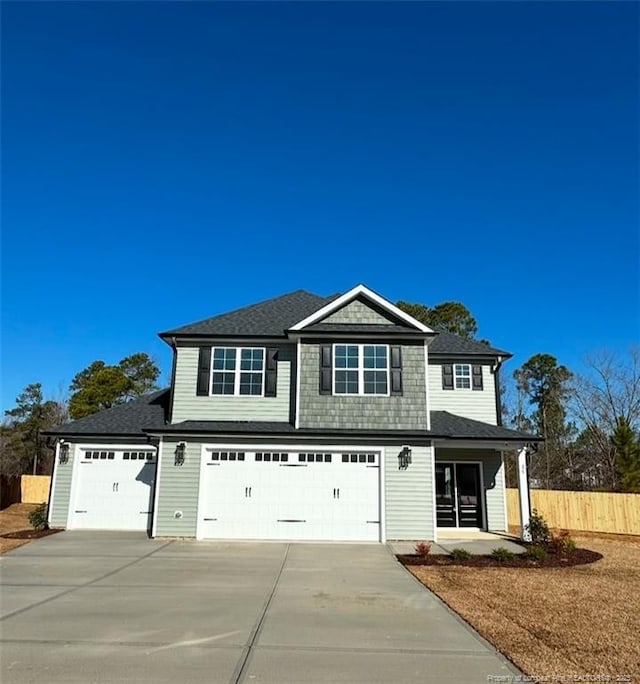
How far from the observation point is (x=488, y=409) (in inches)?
693

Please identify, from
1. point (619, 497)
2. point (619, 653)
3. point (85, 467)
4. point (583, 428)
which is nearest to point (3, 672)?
point (619, 653)

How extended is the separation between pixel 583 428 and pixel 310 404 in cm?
3013

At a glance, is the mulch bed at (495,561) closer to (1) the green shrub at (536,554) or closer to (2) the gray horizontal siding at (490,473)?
(1) the green shrub at (536,554)

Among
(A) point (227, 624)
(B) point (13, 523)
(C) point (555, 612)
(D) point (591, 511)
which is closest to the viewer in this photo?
(A) point (227, 624)

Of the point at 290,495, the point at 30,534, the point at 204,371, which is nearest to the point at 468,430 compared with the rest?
the point at 290,495

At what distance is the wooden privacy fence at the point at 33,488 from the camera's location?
27.8 meters

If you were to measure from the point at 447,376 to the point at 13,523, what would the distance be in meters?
16.0

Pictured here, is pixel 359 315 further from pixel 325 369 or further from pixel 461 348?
pixel 461 348

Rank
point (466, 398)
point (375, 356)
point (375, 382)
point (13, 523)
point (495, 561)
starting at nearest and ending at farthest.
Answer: point (495, 561)
point (375, 382)
point (375, 356)
point (466, 398)
point (13, 523)

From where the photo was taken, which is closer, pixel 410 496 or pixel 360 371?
pixel 410 496

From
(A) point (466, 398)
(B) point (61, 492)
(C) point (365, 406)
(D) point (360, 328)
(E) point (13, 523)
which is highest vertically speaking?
(D) point (360, 328)

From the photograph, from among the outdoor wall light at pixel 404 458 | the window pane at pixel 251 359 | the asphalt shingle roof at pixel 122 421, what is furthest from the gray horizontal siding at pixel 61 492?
the outdoor wall light at pixel 404 458

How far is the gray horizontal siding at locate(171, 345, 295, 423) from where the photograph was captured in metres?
14.8

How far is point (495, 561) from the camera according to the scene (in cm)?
1116
